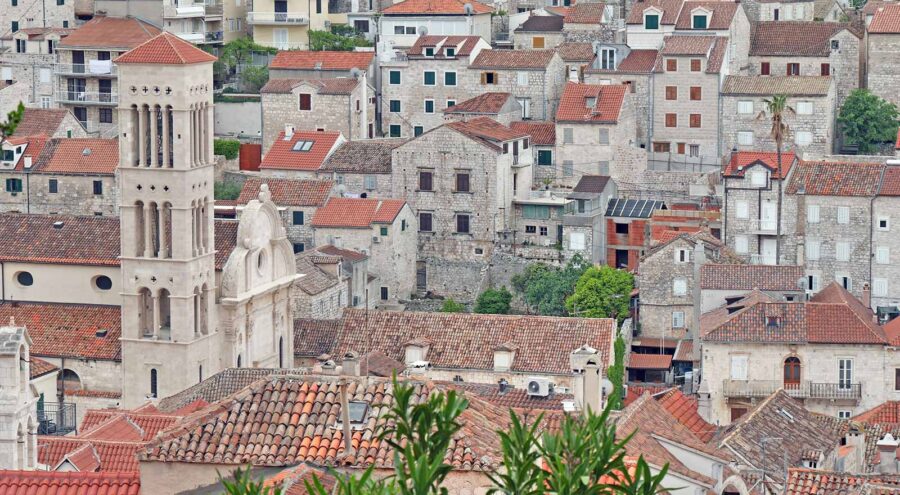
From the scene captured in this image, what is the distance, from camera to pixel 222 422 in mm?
33219

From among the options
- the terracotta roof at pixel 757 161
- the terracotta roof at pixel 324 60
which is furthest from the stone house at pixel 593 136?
the terracotta roof at pixel 324 60

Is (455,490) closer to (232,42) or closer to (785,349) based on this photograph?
(785,349)

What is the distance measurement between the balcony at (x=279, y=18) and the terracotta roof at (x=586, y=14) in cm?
1211

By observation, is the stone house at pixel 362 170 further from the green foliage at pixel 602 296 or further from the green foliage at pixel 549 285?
the green foliage at pixel 602 296

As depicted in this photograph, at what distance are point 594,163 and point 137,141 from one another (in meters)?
25.6

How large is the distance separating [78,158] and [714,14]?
85.2 ft

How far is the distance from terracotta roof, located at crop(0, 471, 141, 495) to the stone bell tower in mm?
38005

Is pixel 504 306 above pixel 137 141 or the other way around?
the other way around

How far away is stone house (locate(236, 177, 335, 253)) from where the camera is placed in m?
88.0

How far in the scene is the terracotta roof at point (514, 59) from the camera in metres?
96.5

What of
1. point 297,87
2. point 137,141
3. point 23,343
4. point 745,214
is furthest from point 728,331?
point 23,343

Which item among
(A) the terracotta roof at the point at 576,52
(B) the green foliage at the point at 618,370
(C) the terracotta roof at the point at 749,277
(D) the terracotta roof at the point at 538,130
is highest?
(A) the terracotta roof at the point at 576,52

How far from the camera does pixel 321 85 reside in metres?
97.5

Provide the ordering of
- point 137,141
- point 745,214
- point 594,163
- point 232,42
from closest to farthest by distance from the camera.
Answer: point 137,141, point 745,214, point 594,163, point 232,42
